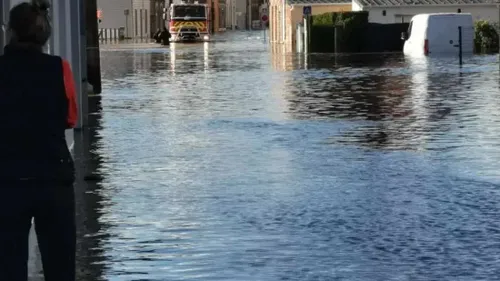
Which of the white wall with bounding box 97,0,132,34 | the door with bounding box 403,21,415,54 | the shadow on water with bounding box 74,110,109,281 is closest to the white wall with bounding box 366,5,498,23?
the door with bounding box 403,21,415,54

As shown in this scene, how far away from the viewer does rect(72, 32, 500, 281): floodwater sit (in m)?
9.98

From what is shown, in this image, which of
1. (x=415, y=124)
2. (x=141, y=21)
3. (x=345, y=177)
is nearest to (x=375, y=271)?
(x=345, y=177)

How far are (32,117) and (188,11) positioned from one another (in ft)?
298

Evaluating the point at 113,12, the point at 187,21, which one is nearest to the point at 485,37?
the point at 187,21

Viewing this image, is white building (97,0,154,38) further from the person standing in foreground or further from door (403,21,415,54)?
the person standing in foreground

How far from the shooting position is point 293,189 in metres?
14.1

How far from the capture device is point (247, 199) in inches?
525

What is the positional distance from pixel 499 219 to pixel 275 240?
6.59 feet

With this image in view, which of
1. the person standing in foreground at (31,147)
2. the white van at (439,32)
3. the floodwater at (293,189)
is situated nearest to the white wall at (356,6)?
the white van at (439,32)

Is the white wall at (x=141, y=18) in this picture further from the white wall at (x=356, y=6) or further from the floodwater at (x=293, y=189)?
the floodwater at (x=293, y=189)

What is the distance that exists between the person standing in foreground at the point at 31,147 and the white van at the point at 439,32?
4927cm

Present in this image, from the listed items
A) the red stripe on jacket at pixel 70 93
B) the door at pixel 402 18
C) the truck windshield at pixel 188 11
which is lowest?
the door at pixel 402 18

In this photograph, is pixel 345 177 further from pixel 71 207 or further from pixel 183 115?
pixel 183 115

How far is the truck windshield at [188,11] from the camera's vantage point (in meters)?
96.8
